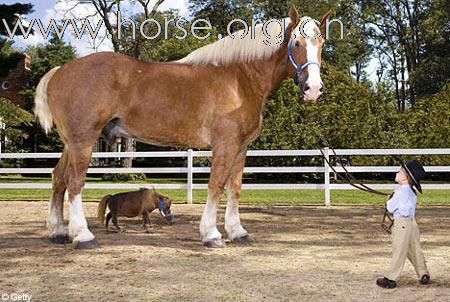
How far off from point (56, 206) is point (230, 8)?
106 ft

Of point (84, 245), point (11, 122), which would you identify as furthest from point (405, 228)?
point (11, 122)

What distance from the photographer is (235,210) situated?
6.19m

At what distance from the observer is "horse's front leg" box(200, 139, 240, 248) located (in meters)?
5.72

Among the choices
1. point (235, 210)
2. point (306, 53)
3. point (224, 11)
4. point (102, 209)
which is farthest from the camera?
point (224, 11)

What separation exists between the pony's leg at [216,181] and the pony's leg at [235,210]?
1.21ft

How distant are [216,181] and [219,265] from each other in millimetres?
1241

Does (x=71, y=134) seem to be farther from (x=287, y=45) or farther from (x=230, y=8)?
(x=230, y=8)

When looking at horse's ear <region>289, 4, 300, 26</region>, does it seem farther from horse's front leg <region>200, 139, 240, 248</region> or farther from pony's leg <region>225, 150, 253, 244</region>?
pony's leg <region>225, 150, 253, 244</region>

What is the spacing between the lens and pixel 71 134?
564 centimetres

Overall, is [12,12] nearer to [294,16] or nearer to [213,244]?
[294,16]

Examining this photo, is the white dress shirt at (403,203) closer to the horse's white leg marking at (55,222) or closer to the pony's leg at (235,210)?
the pony's leg at (235,210)

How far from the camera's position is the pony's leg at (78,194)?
18.2 ft

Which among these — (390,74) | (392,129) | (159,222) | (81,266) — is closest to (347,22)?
(390,74)

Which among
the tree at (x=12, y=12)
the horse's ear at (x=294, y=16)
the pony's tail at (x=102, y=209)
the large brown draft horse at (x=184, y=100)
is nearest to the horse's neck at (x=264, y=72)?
the large brown draft horse at (x=184, y=100)
